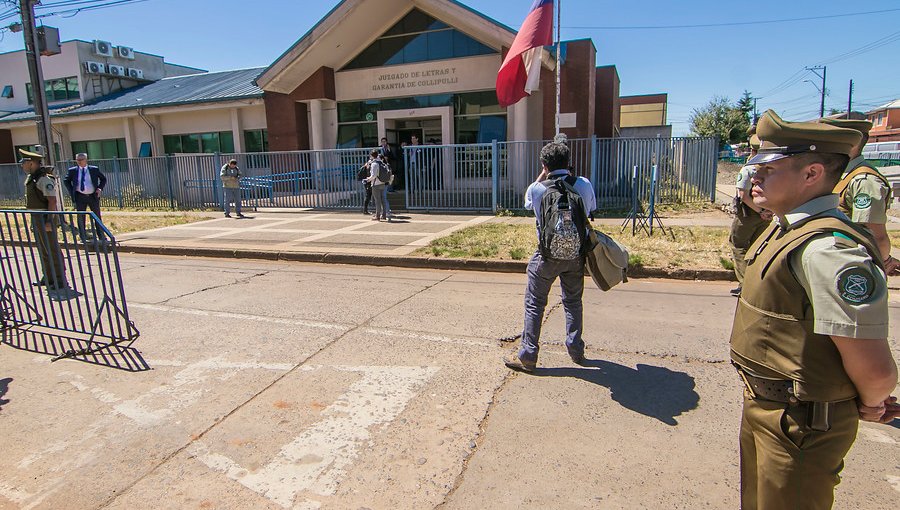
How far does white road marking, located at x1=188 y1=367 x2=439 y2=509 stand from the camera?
2848 millimetres

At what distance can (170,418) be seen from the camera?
361cm

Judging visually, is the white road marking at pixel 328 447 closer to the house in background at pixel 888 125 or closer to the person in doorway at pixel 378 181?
the person in doorway at pixel 378 181

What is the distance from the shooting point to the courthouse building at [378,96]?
16.8 meters

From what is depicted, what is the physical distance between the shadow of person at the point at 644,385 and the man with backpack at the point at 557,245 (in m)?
0.19

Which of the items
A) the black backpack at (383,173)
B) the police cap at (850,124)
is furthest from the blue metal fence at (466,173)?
the police cap at (850,124)

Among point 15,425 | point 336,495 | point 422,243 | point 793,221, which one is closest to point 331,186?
point 422,243

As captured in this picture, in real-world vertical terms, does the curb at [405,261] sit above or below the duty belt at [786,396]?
below

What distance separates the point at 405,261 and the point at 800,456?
745 centimetres

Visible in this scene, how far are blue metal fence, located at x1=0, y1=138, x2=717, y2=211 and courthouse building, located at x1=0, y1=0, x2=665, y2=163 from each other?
213 centimetres

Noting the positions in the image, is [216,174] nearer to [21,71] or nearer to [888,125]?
[21,71]

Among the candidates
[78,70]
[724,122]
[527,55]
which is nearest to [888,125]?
[724,122]

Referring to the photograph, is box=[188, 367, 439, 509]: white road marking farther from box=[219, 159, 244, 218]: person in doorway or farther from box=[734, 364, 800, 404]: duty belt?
box=[219, 159, 244, 218]: person in doorway

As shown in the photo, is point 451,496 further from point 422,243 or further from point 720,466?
point 422,243

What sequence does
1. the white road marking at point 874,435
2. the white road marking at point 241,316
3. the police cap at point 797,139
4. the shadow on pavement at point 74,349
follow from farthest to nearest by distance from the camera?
the white road marking at point 241,316, the shadow on pavement at point 74,349, the white road marking at point 874,435, the police cap at point 797,139
